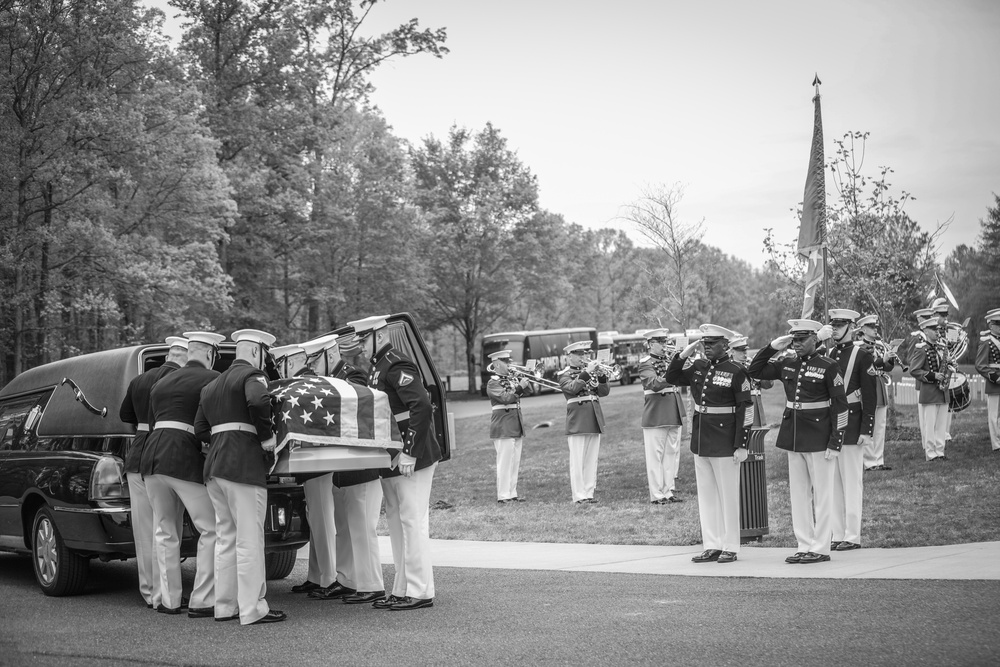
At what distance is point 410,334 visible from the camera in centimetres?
823

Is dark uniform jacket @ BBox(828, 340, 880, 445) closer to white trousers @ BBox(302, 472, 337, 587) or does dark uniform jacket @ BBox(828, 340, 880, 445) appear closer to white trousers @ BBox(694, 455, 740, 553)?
white trousers @ BBox(694, 455, 740, 553)

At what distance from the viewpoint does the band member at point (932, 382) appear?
14406mm

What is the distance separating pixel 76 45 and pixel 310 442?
739 inches

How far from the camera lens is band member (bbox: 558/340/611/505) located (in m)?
14.1

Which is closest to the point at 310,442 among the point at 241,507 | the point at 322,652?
the point at 241,507

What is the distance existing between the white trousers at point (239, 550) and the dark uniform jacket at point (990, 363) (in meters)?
11.3

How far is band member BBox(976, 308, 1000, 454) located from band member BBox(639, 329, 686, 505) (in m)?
4.49

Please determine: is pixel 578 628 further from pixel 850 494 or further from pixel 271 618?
pixel 850 494

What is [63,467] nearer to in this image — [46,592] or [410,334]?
[46,592]

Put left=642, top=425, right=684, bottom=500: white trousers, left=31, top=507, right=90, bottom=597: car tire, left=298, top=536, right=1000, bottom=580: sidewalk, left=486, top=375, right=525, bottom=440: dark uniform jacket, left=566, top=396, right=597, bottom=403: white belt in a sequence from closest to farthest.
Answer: left=298, top=536, right=1000, bottom=580: sidewalk → left=31, top=507, right=90, bottom=597: car tire → left=642, top=425, right=684, bottom=500: white trousers → left=566, top=396, right=597, bottom=403: white belt → left=486, top=375, right=525, bottom=440: dark uniform jacket

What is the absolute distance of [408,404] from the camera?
752 cm

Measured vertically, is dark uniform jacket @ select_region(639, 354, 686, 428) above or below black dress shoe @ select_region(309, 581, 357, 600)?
above

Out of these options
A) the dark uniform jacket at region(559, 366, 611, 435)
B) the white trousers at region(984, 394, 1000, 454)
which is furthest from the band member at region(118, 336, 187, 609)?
the white trousers at region(984, 394, 1000, 454)

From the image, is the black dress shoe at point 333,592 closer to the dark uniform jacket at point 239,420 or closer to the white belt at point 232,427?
the dark uniform jacket at point 239,420
